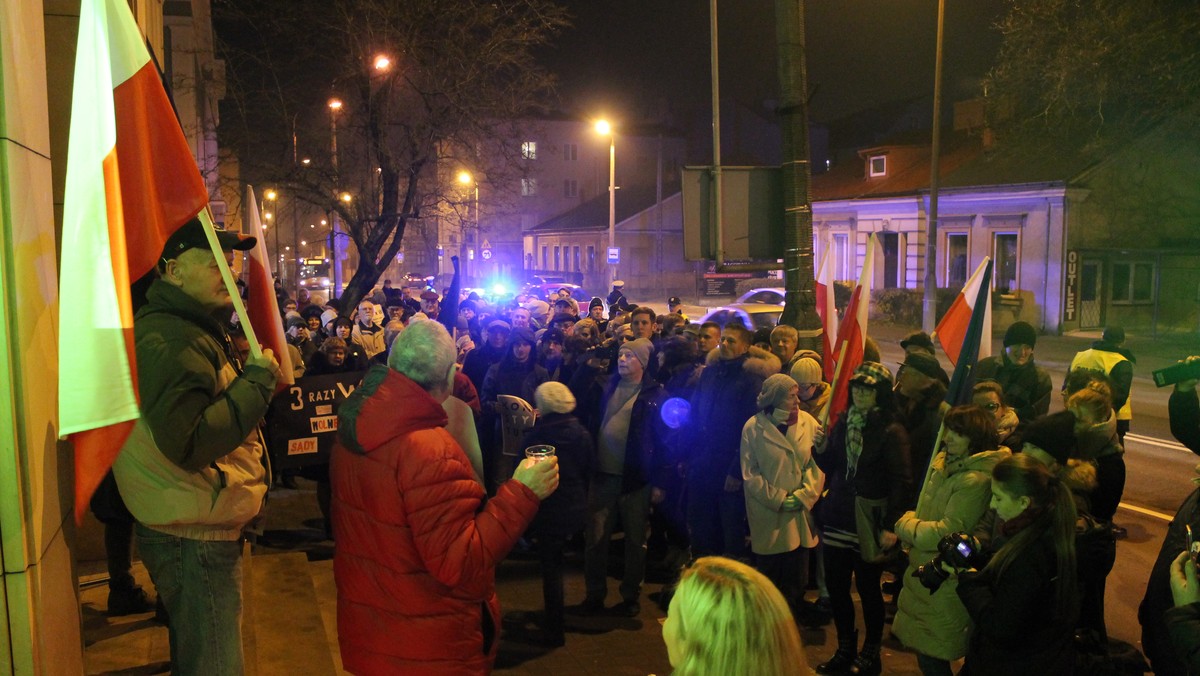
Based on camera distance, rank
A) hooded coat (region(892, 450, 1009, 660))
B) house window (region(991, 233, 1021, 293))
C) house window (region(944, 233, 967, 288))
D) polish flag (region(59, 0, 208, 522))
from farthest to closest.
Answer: house window (region(944, 233, 967, 288))
house window (region(991, 233, 1021, 293))
hooded coat (region(892, 450, 1009, 660))
polish flag (region(59, 0, 208, 522))

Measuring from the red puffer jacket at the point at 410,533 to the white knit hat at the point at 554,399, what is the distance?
2820 mm

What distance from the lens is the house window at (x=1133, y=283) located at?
1218 inches

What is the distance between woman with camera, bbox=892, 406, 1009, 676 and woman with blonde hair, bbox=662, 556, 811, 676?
256 cm

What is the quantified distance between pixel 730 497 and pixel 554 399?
1.33 metres

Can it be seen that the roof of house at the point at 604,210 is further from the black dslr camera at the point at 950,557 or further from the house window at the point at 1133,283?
the black dslr camera at the point at 950,557

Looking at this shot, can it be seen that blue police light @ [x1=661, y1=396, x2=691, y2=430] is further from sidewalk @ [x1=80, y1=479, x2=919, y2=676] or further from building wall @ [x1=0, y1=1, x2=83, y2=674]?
building wall @ [x1=0, y1=1, x2=83, y2=674]

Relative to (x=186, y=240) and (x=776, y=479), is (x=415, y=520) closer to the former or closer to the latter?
(x=186, y=240)

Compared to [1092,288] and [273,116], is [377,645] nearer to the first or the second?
[273,116]

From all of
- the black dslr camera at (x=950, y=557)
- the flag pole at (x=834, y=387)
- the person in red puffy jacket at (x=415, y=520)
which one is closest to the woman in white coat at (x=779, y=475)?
the flag pole at (x=834, y=387)

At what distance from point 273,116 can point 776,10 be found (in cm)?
1302

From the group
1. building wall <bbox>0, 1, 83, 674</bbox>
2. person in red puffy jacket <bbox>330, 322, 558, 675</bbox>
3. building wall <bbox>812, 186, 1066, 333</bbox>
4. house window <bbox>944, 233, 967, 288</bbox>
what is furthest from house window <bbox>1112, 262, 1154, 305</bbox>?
building wall <bbox>0, 1, 83, 674</bbox>

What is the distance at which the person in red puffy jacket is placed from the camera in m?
3.24

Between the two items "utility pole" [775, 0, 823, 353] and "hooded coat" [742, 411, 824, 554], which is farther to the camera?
"utility pole" [775, 0, 823, 353]

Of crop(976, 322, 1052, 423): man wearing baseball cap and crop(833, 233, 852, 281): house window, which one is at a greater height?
crop(833, 233, 852, 281): house window
